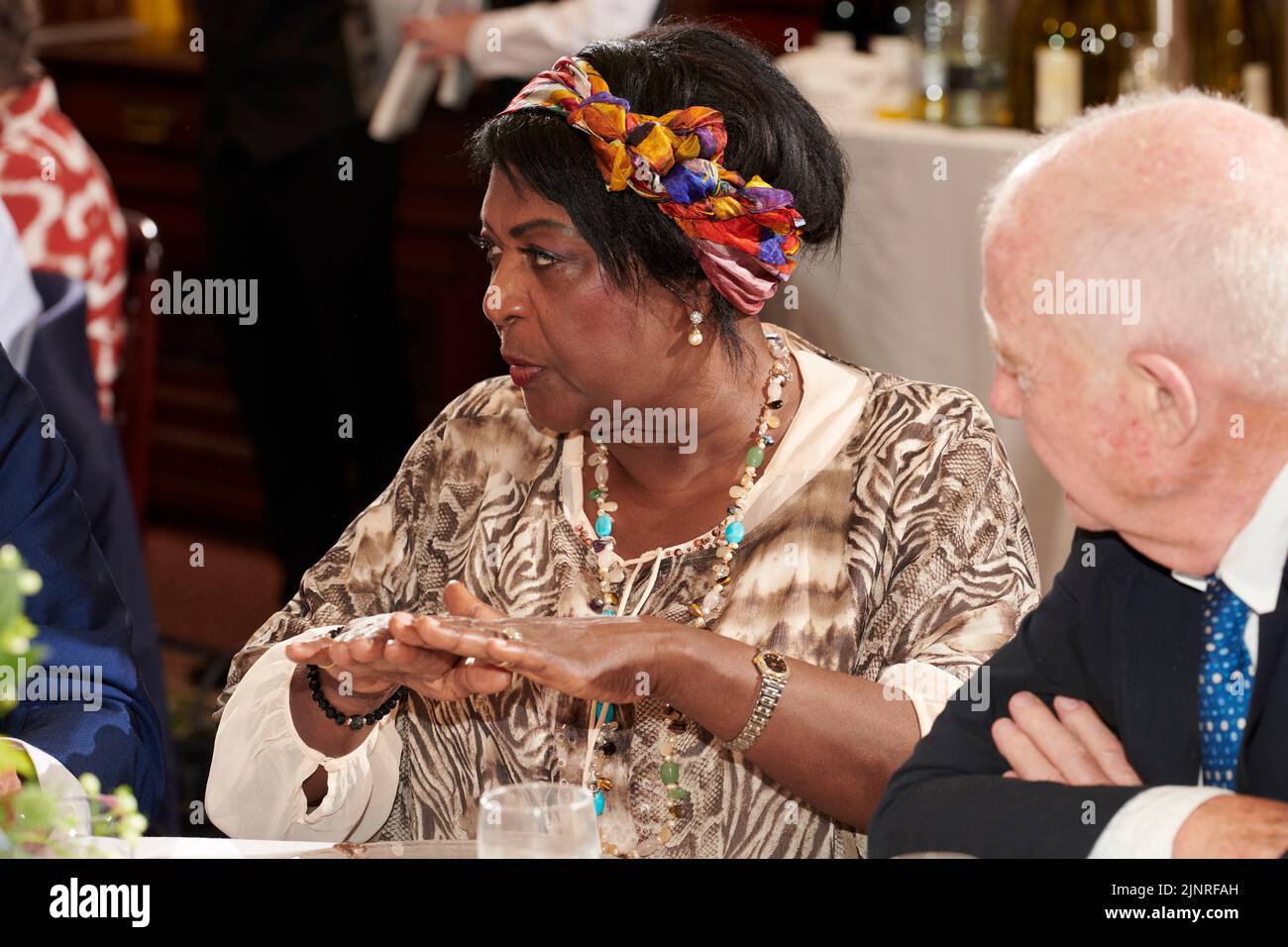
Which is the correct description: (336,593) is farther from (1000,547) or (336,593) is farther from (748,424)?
(1000,547)

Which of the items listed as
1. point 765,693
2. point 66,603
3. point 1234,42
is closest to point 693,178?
point 765,693

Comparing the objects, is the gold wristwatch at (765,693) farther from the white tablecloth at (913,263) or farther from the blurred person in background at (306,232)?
Answer: the blurred person in background at (306,232)

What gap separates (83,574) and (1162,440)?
1077mm

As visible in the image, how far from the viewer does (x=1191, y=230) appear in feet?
3.49

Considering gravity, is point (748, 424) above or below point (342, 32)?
below

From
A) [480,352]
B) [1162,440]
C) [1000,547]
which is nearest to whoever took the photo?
[1162,440]

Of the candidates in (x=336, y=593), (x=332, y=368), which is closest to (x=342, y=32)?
(x=332, y=368)

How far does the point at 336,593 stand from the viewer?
1737 millimetres

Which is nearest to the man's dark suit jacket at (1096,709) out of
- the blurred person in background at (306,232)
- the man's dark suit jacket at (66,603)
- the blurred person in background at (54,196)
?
the man's dark suit jacket at (66,603)

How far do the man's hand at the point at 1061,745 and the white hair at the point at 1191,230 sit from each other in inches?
12.6

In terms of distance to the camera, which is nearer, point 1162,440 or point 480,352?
point 1162,440

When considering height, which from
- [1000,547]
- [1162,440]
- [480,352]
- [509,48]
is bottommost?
[480,352]

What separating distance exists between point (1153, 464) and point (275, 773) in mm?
874

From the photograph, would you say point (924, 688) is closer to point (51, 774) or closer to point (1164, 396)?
point (1164, 396)
